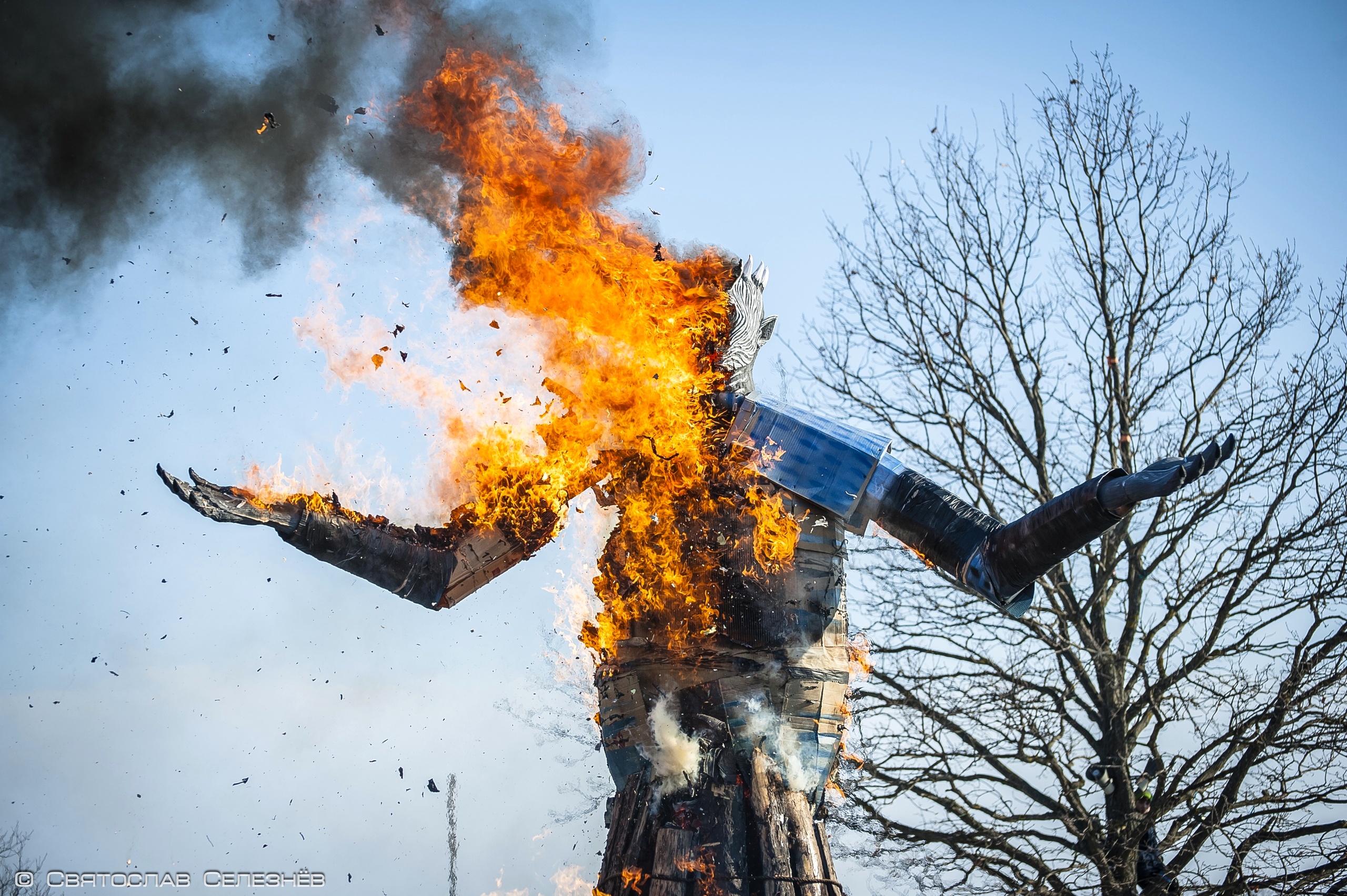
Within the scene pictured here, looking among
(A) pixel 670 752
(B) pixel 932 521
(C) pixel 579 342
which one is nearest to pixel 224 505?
(C) pixel 579 342

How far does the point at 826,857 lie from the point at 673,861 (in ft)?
2.23

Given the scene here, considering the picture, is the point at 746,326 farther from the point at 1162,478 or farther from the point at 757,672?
the point at 1162,478

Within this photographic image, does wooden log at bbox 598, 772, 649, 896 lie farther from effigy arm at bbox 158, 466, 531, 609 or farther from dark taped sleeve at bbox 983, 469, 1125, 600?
dark taped sleeve at bbox 983, 469, 1125, 600

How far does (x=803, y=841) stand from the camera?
407 cm

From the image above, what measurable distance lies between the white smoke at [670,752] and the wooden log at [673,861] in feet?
0.88

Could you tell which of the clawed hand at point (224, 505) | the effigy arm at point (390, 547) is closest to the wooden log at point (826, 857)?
the effigy arm at point (390, 547)

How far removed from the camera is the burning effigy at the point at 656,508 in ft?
13.8

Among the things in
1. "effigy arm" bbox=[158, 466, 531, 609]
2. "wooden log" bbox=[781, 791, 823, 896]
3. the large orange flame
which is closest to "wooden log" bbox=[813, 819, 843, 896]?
"wooden log" bbox=[781, 791, 823, 896]

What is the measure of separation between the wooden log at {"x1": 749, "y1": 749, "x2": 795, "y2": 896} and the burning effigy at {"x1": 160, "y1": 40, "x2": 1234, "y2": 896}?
0.03ft

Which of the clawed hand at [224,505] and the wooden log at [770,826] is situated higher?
the clawed hand at [224,505]

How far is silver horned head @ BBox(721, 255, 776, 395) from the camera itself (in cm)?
500

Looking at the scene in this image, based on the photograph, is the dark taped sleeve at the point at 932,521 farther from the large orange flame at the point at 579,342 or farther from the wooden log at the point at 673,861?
the wooden log at the point at 673,861

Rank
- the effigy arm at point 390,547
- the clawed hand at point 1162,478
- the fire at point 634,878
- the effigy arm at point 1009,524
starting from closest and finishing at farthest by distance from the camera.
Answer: the clawed hand at point 1162,478, the effigy arm at point 1009,524, the fire at point 634,878, the effigy arm at point 390,547

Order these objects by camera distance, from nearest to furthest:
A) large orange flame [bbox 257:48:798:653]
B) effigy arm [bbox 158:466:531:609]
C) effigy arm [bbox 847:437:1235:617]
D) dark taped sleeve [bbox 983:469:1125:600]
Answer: effigy arm [bbox 847:437:1235:617] → dark taped sleeve [bbox 983:469:1125:600] → effigy arm [bbox 158:466:531:609] → large orange flame [bbox 257:48:798:653]
